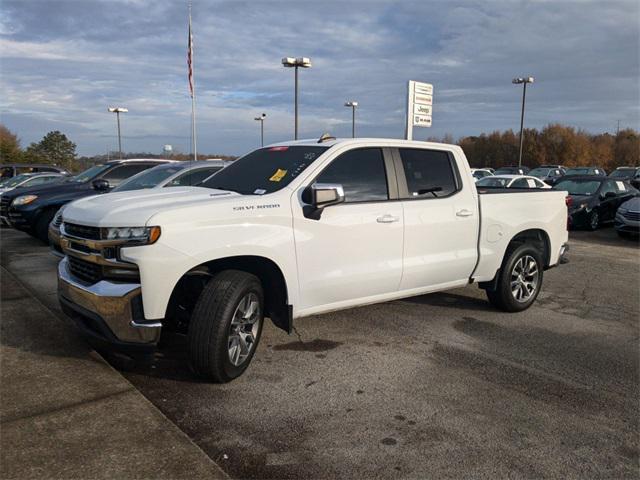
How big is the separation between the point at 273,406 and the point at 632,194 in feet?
53.1

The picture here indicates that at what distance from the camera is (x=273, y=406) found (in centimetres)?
381

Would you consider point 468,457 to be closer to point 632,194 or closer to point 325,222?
point 325,222

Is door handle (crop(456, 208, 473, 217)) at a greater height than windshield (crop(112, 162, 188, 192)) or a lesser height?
lesser

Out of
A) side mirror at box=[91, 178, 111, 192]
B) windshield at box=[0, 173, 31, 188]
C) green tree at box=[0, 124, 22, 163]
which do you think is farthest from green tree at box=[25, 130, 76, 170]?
side mirror at box=[91, 178, 111, 192]

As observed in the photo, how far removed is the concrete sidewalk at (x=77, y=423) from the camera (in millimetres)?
2902

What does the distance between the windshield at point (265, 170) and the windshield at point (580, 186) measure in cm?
1238

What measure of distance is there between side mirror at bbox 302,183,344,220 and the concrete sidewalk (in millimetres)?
1858

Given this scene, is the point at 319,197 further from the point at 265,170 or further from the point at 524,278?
the point at 524,278

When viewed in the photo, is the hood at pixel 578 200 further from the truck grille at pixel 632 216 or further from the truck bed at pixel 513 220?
the truck bed at pixel 513 220

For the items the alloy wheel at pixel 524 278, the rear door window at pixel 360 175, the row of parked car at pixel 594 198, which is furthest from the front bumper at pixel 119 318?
the row of parked car at pixel 594 198

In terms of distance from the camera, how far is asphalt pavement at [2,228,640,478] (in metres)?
3.15

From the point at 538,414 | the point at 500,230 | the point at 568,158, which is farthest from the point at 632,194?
the point at 568,158

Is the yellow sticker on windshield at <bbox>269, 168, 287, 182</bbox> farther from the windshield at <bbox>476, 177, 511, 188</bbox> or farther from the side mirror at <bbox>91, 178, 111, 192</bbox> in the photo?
the windshield at <bbox>476, 177, 511, 188</bbox>

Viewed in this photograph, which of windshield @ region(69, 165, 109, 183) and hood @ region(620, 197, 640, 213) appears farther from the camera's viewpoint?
hood @ region(620, 197, 640, 213)
